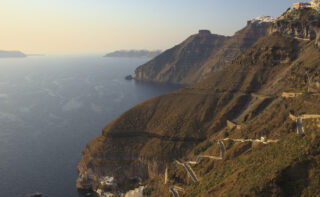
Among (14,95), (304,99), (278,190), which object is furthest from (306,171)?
(14,95)

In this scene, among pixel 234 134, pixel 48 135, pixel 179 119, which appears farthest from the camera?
pixel 48 135

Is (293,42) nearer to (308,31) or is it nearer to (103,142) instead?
(308,31)

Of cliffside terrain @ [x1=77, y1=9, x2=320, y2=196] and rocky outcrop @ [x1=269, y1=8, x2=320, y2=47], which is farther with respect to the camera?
rocky outcrop @ [x1=269, y1=8, x2=320, y2=47]

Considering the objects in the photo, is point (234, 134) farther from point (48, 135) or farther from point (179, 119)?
point (48, 135)

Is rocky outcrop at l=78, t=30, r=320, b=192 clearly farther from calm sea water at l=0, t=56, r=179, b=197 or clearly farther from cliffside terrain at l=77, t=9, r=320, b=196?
calm sea water at l=0, t=56, r=179, b=197

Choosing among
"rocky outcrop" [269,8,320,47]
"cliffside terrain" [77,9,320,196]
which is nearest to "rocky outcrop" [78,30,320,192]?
"cliffside terrain" [77,9,320,196]

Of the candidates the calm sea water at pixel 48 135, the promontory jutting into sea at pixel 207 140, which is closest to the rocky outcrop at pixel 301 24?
the promontory jutting into sea at pixel 207 140

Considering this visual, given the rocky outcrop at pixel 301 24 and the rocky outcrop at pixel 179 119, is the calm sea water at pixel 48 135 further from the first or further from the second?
the rocky outcrop at pixel 301 24

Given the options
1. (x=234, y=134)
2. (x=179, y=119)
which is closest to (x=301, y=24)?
(x=179, y=119)
